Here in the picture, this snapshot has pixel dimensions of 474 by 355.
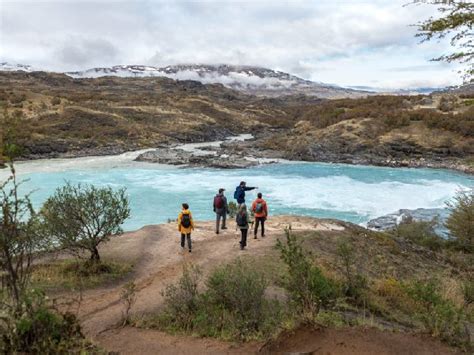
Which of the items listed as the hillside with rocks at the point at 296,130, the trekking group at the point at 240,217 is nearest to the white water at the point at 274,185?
the hillside with rocks at the point at 296,130

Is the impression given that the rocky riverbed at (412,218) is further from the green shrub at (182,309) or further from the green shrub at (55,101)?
the green shrub at (55,101)

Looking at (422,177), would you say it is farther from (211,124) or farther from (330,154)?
(211,124)

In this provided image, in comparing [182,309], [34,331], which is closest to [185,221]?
[182,309]

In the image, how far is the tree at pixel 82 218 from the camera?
11922mm

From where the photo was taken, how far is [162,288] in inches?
405

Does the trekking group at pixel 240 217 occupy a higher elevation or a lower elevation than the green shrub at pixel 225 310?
higher

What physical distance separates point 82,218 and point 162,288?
3.57 m

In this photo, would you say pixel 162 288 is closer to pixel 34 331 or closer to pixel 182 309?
pixel 182 309

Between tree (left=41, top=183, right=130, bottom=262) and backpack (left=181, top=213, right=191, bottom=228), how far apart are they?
6.35ft

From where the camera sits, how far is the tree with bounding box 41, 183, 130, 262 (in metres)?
11.9

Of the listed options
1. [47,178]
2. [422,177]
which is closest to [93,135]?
[47,178]

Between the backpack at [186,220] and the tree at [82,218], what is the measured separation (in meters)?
1.94

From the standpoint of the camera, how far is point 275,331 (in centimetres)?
688

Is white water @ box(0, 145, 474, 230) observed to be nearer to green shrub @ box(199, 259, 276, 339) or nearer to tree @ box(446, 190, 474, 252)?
tree @ box(446, 190, 474, 252)
